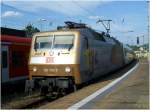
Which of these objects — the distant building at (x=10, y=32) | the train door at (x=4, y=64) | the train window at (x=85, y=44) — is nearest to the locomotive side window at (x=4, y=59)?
the train door at (x=4, y=64)

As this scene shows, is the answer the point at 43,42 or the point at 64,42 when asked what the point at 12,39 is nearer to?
the point at 43,42

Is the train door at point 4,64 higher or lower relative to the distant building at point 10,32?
lower

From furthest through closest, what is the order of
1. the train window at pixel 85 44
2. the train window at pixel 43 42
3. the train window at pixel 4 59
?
the train window at pixel 85 44, the train window at pixel 43 42, the train window at pixel 4 59

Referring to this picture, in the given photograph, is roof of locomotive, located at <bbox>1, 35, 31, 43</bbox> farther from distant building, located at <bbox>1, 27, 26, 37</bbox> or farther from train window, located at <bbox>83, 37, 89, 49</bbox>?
train window, located at <bbox>83, 37, 89, 49</bbox>

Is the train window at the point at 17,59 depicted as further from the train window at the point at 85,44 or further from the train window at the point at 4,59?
the train window at the point at 85,44

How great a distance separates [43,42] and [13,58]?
70.7 inches

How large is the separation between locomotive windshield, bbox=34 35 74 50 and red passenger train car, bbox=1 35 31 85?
1.26 meters

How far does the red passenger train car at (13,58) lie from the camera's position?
17969mm

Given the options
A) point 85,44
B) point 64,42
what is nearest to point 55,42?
point 64,42

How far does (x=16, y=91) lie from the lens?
66.4 feet

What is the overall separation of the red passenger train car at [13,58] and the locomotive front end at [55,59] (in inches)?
40.1

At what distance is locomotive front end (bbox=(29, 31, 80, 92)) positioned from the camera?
17469 millimetres

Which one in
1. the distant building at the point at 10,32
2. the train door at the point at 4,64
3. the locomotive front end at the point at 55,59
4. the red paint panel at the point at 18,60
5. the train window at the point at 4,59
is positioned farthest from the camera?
the distant building at the point at 10,32

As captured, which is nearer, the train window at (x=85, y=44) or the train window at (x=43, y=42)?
the train window at (x=43, y=42)
